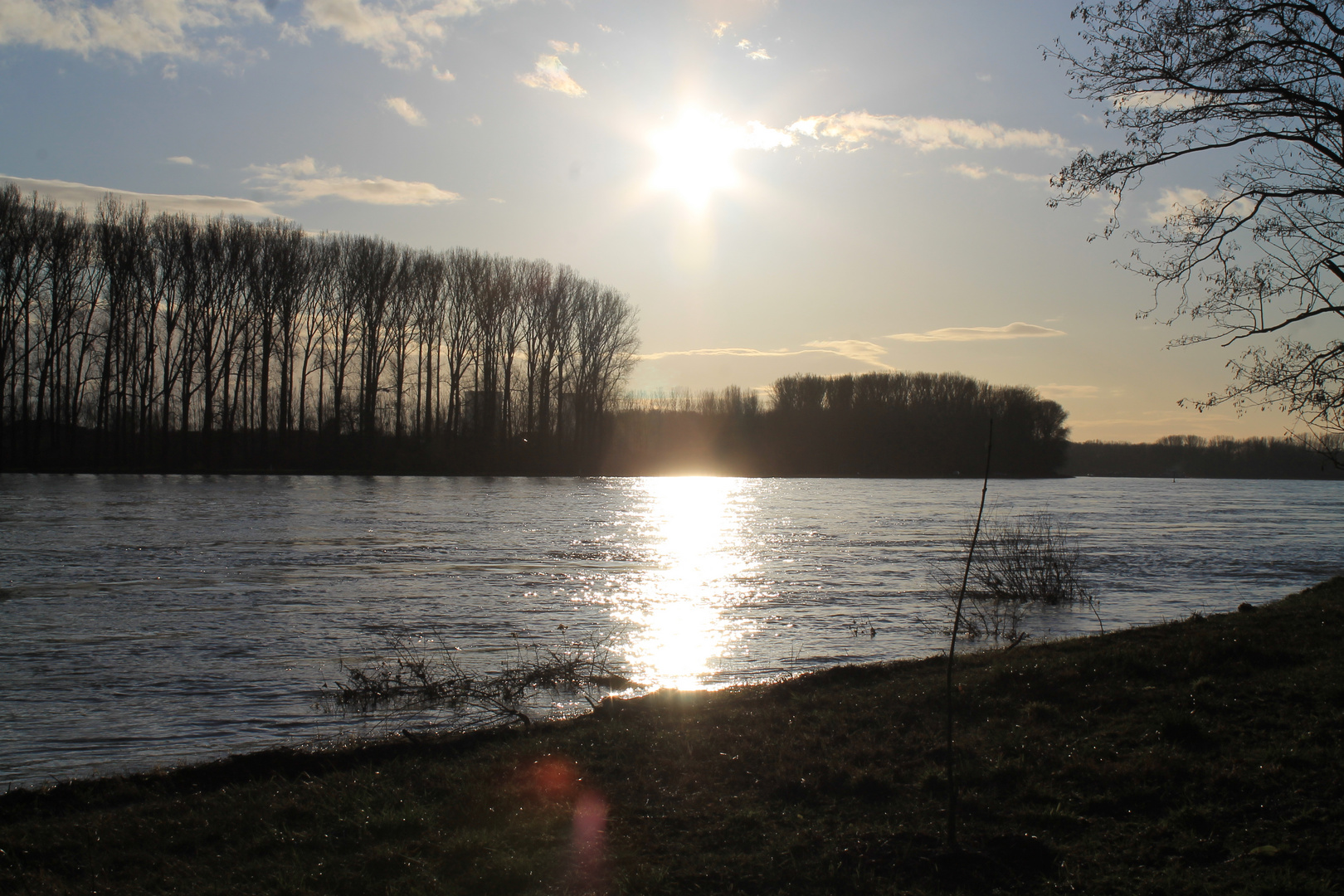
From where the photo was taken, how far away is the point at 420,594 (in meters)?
18.0

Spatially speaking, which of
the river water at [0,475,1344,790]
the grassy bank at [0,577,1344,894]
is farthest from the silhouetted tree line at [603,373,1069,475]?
the grassy bank at [0,577,1344,894]

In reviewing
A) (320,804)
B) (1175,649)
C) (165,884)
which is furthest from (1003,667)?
(165,884)

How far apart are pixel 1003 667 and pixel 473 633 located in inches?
334

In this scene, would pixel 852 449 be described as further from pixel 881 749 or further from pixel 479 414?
pixel 881 749

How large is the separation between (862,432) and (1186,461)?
236 ft

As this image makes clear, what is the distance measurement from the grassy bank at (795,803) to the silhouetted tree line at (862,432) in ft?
314

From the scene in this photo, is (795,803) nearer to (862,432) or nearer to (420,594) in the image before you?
(420,594)

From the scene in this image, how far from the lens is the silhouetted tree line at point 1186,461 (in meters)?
140

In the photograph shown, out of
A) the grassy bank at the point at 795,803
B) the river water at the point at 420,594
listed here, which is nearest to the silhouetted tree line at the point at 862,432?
the river water at the point at 420,594

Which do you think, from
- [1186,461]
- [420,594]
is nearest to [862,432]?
[1186,461]

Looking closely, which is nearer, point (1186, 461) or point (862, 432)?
point (862, 432)

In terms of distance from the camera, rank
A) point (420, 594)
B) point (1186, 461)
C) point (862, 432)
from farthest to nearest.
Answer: point (1186, 461) < point (862, 432) < point (420, 594)

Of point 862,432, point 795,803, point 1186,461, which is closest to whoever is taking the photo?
point 795,803

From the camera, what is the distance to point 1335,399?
31.3 ft
